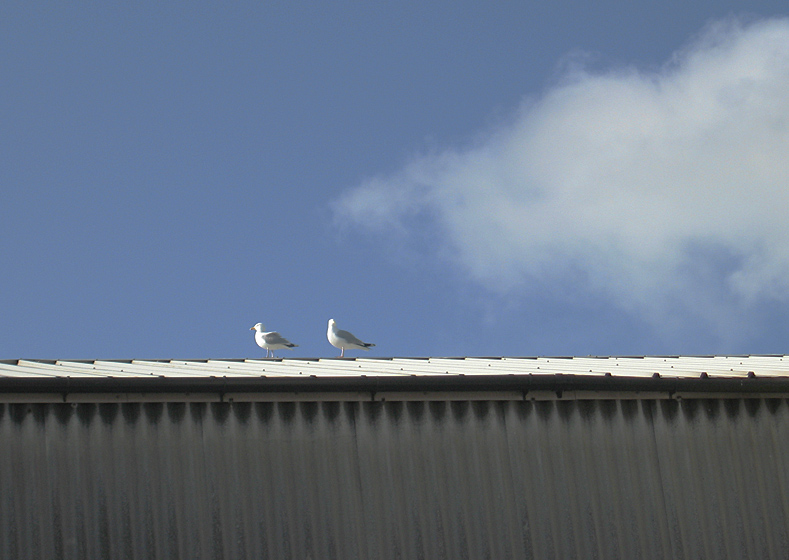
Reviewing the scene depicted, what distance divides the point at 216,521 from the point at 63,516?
1.34 metres

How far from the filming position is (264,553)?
9.33 m

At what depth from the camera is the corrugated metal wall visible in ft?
29.4

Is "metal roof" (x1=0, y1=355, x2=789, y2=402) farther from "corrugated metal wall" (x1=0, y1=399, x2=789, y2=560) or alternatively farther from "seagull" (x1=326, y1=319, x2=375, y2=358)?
"seagull" (x1=326, y1=319, x2=375, y2=358)

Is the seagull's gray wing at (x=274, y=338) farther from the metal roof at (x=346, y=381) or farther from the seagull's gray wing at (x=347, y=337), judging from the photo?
the metal roof at (x=346, y=381)

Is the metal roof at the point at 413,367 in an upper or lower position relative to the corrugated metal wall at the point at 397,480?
upper

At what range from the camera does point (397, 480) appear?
32.6 ft

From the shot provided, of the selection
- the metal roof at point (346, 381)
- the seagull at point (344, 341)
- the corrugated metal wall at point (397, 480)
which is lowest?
the corrugated metal wall at point (397, 480)

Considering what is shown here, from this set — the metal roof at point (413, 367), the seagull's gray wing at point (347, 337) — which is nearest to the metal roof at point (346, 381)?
the metal roof at point (413, 367)

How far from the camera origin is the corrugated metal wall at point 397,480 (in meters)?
8.97

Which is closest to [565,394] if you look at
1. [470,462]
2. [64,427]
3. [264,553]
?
[470,462]

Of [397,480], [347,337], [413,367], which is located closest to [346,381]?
[397,480]

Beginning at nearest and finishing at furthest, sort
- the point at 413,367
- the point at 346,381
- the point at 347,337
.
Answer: the point at 346,381 → the point at 413,367 → the point at 347,337

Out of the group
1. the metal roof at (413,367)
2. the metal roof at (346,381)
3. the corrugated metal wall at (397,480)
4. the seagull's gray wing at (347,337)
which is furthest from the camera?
the seagull's gray wing at (347,337)

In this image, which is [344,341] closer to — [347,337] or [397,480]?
[347,337]
